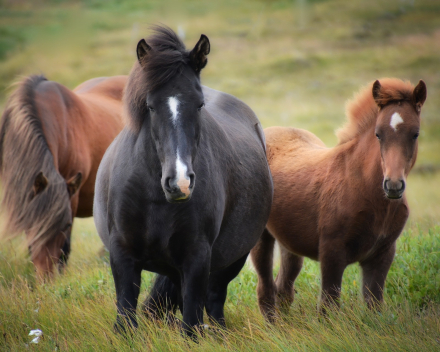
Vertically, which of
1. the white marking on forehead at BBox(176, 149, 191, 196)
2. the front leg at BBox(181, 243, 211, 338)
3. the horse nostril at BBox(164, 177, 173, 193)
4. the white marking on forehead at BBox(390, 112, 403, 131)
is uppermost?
the white marking on forehead at BBox(390, 112, 403, 131)

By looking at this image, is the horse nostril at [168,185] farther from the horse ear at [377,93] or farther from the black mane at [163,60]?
the horse ear at [377,93]

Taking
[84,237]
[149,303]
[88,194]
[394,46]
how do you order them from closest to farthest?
→ [149,303] < [88,194] < [84,237] < [394,46]

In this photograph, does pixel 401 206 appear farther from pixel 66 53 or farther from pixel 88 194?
pixel 66 53

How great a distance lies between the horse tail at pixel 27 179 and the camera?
4.70 m

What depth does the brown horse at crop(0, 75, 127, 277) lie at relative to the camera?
4730mm

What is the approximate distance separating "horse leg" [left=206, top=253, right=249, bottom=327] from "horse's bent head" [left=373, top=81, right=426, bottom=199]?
1.38 meters

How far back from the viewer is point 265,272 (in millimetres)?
4578

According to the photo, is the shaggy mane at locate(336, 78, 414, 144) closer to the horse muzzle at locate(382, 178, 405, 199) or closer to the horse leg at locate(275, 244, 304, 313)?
the horse muzzle at locate(382, 178, 405, 199)

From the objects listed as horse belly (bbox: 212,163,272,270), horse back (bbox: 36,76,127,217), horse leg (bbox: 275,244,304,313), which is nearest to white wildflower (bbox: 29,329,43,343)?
horse belly (bbox: 212,163,272,270)

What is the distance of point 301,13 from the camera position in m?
49.2

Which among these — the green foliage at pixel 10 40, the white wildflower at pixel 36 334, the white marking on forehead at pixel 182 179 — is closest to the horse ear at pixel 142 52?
the white marking on forehead at pixel 182 179

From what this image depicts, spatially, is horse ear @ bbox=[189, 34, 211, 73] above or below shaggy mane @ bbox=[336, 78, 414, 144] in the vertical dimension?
above

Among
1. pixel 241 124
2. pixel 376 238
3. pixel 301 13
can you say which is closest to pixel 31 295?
pixel 241 124

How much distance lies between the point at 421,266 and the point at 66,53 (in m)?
10.1
